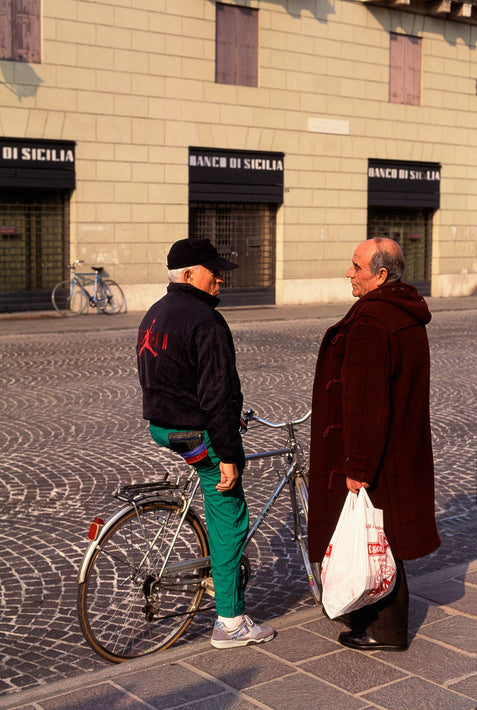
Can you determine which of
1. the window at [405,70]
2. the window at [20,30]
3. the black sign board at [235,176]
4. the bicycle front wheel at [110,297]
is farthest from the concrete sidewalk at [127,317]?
→ the window at [405,70]

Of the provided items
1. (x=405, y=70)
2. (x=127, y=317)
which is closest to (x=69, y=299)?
(x=127, y=317)

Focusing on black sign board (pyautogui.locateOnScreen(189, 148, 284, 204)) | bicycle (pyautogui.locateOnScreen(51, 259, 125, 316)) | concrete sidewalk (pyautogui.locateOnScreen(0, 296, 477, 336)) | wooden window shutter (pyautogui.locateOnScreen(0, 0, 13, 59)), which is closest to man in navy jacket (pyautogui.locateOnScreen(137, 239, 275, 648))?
concrete sidewalk (pyautogui.locateOnScreen(0, 296, 477, 336))

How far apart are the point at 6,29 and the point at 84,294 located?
214 inches

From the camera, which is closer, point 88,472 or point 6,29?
point 88,472

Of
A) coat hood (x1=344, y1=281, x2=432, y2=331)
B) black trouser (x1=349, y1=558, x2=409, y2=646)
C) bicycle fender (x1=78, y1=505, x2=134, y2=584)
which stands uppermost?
coat hood (x1=344, y1=281, x2=432, y2=331)

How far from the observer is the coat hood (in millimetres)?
3930

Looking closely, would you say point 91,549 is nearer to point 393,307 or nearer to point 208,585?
point 208,585

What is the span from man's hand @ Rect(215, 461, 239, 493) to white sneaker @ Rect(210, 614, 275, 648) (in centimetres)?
59

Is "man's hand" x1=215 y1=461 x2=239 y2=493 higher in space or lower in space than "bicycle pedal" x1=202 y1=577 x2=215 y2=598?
higher

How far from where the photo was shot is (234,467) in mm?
Result: 3969

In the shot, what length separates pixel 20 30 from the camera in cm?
1983

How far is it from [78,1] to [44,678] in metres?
18.5

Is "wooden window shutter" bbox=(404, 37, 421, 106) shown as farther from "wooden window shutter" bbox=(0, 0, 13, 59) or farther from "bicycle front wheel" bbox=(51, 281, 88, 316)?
"wooden window shutter" bbox=(0, 0, 13, 59)

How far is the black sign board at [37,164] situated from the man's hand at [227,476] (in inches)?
670
